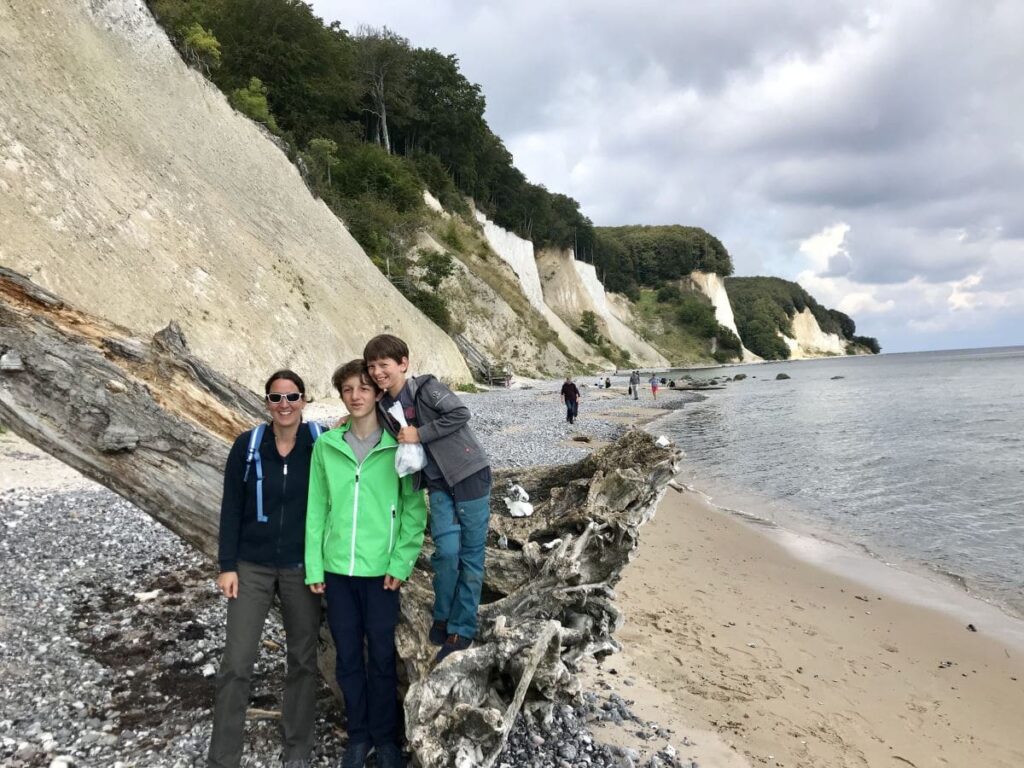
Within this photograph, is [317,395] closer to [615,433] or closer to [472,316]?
[615,433]

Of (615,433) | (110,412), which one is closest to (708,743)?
(110,412)

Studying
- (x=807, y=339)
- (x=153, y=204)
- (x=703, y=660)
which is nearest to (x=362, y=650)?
(x=703, y=660)

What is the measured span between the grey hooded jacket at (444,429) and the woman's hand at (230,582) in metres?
1.18

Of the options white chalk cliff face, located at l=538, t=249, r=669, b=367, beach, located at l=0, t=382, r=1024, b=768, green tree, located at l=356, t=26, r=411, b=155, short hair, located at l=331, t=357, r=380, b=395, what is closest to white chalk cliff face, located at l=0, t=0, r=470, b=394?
beach, located at l=0, t=382, r=1024, b=768

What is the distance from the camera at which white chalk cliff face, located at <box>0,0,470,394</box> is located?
645 inches

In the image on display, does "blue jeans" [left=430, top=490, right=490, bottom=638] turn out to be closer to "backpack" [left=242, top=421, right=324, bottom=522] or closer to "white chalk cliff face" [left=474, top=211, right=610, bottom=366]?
"backpack" [left=242, top=421, right=324, bottom=522]

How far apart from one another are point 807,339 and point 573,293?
104 m

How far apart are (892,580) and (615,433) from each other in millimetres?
13590

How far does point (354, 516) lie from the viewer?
3.49m

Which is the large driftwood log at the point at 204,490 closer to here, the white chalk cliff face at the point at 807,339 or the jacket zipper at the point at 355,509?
the jacket zipper at the point at 355,509

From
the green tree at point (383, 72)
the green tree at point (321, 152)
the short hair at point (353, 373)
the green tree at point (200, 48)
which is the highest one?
the green tree at point (383, 72)

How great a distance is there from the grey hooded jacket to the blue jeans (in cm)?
19

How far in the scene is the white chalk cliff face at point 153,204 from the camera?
16391 millimetres

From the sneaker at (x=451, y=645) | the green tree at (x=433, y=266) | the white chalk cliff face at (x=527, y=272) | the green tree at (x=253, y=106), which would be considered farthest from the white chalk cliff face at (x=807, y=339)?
the sneaker at (x=451, y=645)
